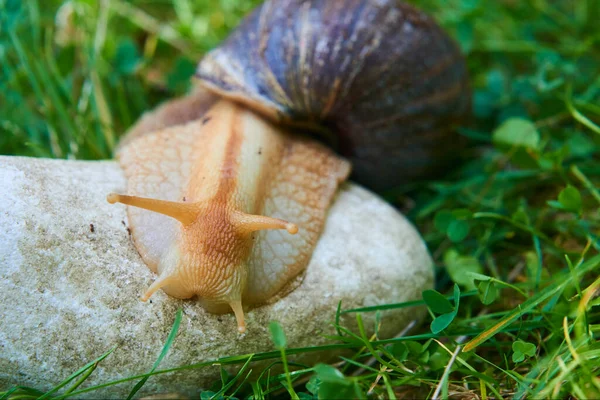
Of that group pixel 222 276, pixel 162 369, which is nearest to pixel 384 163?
pixel 222 276

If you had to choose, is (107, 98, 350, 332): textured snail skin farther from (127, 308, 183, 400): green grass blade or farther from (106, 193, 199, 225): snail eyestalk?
(127, 308, 183, 400): green grass blade

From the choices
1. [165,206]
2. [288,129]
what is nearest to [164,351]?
[165,206]

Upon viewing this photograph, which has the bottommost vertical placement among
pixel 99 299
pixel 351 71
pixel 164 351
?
pixel 164 351

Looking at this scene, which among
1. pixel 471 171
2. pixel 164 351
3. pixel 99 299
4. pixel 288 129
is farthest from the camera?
pixel 471 171

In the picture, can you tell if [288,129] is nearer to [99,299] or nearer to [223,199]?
[223,199]

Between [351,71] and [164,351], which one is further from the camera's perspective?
[351,71]
